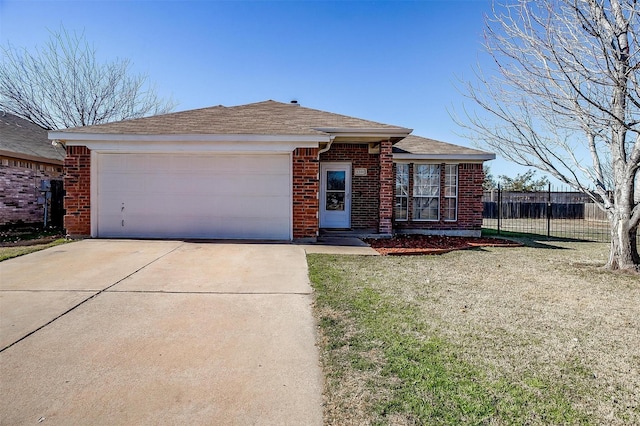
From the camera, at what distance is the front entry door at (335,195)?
11102mm

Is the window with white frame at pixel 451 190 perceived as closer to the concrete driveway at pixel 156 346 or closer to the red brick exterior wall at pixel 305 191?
the red brick exterior wall at pixel 305 191

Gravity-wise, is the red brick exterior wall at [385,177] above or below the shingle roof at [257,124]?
below

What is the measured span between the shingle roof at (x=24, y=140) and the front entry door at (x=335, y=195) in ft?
33.0

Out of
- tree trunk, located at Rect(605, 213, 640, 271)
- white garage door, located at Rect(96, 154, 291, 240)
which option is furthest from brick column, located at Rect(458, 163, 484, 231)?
white garage door, located at Rect(96, 154, 291, 240)

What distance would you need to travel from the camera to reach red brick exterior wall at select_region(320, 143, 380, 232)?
1099 cm

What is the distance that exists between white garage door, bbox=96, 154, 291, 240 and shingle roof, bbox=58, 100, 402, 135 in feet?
2.06

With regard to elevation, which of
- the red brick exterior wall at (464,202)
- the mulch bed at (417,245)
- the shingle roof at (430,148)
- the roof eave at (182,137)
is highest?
the shingle roof at (430,148)

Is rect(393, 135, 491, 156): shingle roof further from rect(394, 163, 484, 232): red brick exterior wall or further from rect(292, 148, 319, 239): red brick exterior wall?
rect(292, 148, 319, 239): red brick exterior wall

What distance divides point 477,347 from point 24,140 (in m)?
16.8

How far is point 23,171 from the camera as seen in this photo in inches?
482

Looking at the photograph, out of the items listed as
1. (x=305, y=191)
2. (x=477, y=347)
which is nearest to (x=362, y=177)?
(x=305, y=191)

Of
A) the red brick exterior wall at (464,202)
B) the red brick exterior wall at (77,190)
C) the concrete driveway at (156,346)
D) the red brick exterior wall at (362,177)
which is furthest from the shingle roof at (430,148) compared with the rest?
the red brick exterior wall at (77,190)

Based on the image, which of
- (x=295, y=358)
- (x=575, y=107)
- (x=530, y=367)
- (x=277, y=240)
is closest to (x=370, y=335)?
(x=295, y=358)

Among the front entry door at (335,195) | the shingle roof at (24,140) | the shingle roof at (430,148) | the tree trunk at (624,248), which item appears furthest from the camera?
the shingle roof at (24,140)
